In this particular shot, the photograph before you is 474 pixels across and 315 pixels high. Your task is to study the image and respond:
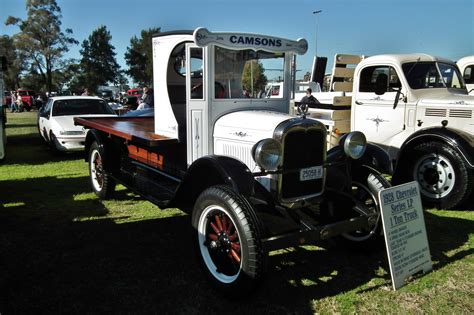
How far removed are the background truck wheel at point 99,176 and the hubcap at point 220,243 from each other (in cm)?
297

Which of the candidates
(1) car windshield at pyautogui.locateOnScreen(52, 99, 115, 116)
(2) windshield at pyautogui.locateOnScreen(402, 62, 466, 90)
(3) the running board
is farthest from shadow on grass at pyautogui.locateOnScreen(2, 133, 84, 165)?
(3) the running board

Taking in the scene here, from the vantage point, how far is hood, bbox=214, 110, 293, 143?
3.71 metres

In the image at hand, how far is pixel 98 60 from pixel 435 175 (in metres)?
63.5

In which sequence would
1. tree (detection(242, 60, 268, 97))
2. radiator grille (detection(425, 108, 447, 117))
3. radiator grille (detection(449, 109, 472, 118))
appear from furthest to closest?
radiator grille (detection(425, 108, 447, 117)), radiator grille (detection(449, 109, 472, 118)), tree (detection(242, 60, 268, 97))

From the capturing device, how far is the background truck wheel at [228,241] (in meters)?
2.93

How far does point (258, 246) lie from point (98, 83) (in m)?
63.9

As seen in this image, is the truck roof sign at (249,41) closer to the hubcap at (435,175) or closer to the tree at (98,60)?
the hubcap at (435,175)

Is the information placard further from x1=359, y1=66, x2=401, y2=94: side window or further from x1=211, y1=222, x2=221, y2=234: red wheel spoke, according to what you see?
x1=359, y1=66, x2=401, y2=94: side window

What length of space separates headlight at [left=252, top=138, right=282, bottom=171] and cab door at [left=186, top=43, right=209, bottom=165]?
120cm

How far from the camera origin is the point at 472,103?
576 cm

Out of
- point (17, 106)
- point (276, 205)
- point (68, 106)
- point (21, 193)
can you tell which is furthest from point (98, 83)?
point (276, 205)

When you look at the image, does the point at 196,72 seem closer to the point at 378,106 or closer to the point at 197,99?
the point at 197,99

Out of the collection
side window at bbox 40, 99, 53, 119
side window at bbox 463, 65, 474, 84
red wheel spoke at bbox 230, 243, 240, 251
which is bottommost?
red wheel spoke at bbox 230, 243, 240, 251

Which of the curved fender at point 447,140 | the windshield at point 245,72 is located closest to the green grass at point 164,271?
the curved fender at point 447,140
